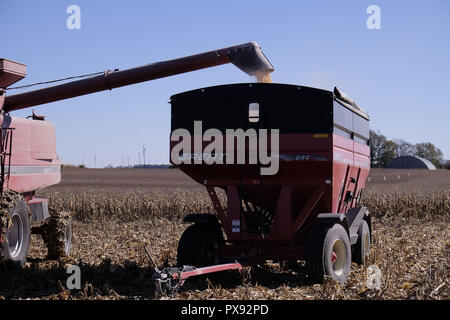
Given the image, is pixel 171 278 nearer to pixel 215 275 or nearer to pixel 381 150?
pixel 215 275

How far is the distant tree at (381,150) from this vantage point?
317ft

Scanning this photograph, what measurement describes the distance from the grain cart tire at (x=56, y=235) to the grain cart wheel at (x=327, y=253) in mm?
5021

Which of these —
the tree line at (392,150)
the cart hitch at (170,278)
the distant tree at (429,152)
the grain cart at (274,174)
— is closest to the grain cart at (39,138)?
the grain cart at (274,174)

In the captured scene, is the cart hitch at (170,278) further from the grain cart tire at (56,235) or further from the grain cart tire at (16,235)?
the grain cart tire at (56,235)

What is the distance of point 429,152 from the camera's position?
384ft

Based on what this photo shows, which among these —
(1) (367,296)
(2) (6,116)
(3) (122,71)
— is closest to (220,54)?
(3) (122,71)

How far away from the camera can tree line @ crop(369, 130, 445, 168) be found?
97000mm

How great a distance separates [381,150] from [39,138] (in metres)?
95.3

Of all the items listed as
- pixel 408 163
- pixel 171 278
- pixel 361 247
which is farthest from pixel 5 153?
pixel 408 163

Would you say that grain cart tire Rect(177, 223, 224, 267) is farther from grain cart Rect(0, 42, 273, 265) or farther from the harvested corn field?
grain cart Rect(0, 42, 273, 265)

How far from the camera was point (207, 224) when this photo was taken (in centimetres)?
926
